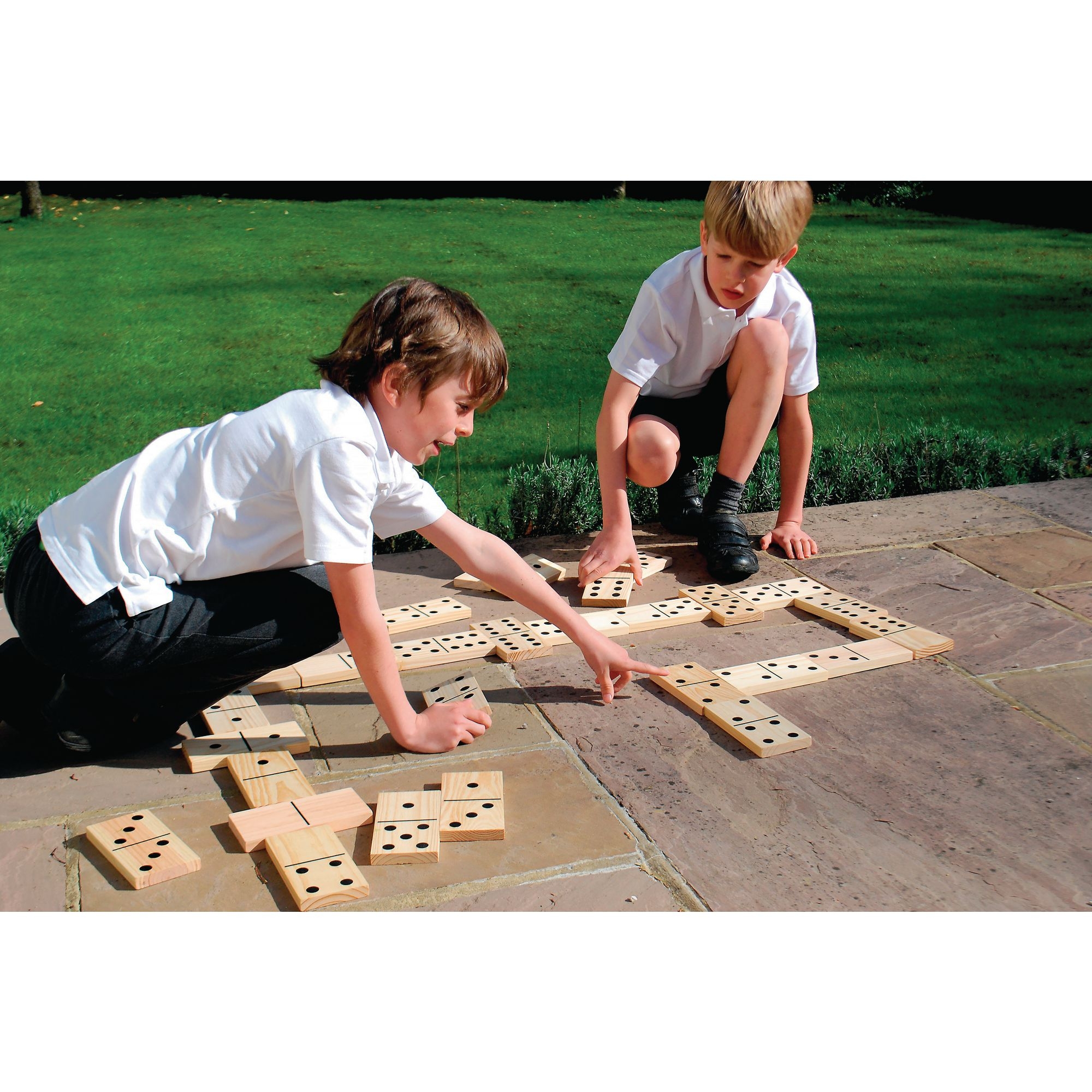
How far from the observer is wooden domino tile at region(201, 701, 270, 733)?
2842 mm

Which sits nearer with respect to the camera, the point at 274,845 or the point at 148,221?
the point at 274,845

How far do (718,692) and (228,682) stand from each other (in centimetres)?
135

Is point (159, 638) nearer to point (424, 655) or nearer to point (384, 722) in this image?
point (384, 722)

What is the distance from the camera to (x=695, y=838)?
94.3 inches

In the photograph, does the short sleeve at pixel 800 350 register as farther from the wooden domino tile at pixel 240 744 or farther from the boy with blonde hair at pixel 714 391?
the wooden domino tile at pixel 240 744

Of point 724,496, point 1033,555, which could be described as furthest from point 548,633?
point 1033,555

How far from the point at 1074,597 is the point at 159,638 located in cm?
300

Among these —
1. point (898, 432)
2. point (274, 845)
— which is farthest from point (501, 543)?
point (898, 432)

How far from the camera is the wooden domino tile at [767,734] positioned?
2.75 meters

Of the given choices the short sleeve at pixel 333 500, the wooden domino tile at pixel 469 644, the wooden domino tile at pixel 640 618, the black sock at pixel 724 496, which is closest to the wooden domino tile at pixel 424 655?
the wooden domino tile at pixel 469 644

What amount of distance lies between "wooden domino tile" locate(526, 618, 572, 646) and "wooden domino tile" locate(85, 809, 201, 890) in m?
1.37

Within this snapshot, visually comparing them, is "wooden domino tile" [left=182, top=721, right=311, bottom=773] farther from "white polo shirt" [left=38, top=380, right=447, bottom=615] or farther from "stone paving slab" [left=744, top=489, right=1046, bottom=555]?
"stone paving slab" [left=744, top=489, right=1046, bottom=555]

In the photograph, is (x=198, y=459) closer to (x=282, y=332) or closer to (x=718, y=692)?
(x=718, y=692)

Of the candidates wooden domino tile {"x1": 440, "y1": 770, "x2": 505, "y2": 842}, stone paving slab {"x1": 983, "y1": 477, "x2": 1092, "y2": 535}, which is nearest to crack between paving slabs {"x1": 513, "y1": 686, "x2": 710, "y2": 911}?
wooden domino tile {"x1": 440, "y1": 770, "x2": 505, "y2": 842}
